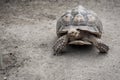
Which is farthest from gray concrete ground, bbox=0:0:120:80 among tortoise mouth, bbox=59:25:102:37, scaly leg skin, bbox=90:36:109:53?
tortoise mouth, bbox=59:25:102:37

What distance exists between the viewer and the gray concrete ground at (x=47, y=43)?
364cm

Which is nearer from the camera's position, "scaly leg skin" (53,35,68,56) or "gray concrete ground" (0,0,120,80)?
"gray concrete ground" (0,0,120,80)

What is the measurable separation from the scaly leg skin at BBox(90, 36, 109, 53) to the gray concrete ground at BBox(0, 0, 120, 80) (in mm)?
100

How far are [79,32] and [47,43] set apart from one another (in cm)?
75

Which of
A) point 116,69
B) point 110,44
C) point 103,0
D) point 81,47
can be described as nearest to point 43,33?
point 81,47

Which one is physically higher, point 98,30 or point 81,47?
point 98,30

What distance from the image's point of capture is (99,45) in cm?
402

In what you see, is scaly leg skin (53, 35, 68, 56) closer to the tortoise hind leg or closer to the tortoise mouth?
the tortoise mouth

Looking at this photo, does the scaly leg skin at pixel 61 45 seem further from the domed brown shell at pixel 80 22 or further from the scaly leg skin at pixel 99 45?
the scaly leg skin at pixel 99 45

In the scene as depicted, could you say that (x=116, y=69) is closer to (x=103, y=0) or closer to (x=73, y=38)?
(x=73, y=38)

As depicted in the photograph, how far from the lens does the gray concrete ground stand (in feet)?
11.9

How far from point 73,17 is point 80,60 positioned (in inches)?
27.9

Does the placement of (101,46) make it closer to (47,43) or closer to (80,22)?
(80,22)

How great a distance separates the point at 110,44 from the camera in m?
4.38
